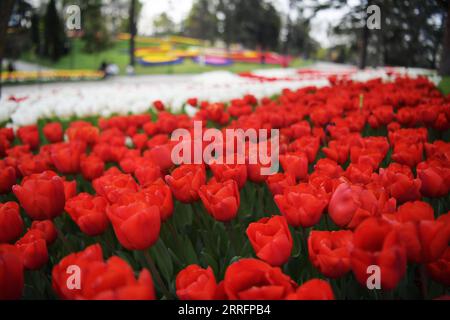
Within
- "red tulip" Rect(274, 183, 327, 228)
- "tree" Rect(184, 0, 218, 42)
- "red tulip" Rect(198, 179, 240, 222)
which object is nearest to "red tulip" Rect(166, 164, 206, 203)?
"red tulip" Rect(198, 179, 240, 222)

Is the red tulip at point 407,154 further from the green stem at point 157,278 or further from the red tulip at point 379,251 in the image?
the green stem at point 157,278

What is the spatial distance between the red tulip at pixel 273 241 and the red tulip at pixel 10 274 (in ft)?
2.21

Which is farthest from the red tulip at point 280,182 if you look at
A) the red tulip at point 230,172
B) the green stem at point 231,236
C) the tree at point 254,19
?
the tree at point 254,19

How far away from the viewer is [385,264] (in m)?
0.91

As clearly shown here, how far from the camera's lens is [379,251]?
0.96 meters

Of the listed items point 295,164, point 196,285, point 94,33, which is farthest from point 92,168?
point 94,33

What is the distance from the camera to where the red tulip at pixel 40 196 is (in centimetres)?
158

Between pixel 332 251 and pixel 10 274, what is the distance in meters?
0.89

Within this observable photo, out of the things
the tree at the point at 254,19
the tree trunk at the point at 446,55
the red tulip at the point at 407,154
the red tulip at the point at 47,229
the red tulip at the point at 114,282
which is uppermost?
the tree at the point at 254,19

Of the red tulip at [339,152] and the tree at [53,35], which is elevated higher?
the tree at [53,35]

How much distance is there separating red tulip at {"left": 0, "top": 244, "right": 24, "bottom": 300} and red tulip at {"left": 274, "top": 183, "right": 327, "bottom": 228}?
2.80 feet

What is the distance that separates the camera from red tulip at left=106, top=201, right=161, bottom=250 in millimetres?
1237

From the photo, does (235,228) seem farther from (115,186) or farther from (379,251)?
(379,251)
